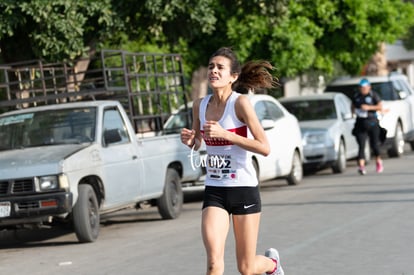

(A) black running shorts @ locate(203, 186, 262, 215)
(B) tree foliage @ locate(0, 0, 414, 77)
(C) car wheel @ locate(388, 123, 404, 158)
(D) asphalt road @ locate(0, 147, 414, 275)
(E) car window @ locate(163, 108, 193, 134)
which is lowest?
(C) car wheel @ locate(388, 123, 404, 158)

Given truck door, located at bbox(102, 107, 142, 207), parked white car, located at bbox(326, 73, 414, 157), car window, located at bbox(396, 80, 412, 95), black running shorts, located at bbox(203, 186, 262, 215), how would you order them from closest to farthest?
1. black running shorts, located at bbox(203, 186, 262, 215)
2. truck door, located at bbox(102, 107, 142, 207)
3. parked white car, located at bbox(326, 73, 414, 157)
4. car window, located at bbox(396, 80, 412, 95)

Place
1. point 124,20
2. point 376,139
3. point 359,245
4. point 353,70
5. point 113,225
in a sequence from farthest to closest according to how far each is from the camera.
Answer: point 353,70 → point 376,139 → point 124,20 → point 113,225 → point 359,245

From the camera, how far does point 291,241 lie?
11484 mm

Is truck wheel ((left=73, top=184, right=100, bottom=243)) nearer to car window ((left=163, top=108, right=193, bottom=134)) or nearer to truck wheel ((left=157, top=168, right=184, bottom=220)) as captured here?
truck wheel ((left=157, top=168, right=184, bottom=220))

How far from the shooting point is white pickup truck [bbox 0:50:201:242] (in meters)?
12.0

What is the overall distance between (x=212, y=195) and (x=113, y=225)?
7.71 meters

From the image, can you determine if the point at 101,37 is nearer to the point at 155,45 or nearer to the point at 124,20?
the point at 124,20

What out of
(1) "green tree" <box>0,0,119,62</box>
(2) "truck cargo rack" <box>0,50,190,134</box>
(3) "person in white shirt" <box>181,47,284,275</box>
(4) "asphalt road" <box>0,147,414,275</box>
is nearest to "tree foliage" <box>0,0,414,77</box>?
(1) "green tree" <box>0,0,119,62</box>

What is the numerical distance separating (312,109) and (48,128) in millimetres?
10420

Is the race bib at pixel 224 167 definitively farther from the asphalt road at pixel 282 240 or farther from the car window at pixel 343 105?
the car window at pixel 343 105

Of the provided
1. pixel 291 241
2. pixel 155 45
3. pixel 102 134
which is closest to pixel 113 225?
pixel 102 134

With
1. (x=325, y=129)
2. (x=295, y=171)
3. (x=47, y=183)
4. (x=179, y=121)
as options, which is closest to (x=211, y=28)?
(x=179, y=121)

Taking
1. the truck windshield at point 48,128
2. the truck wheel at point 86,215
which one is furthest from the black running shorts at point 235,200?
the truck windshield at point 48,128

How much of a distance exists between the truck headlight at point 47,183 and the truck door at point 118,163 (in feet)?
3.13
